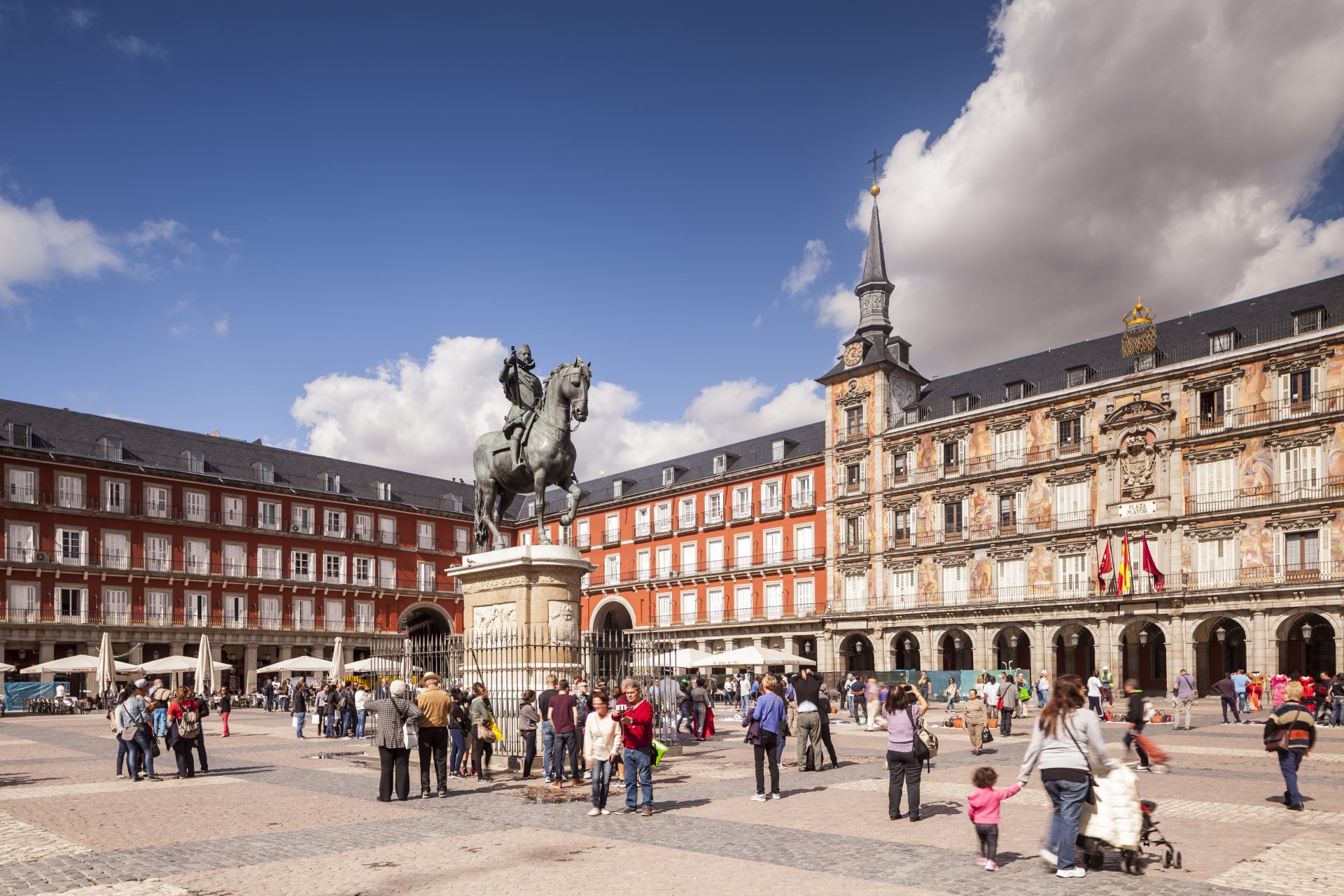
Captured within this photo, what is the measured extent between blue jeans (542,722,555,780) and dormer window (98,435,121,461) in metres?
43.6

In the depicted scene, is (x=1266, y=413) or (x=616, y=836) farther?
(x=1266, y=413)

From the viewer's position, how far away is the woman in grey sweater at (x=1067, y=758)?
7.59 m

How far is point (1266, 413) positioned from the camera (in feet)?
123

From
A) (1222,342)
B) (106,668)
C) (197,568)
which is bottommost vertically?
(106,668)

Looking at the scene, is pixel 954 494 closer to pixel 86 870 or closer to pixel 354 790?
pixel 354 790

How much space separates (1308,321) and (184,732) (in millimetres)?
38443

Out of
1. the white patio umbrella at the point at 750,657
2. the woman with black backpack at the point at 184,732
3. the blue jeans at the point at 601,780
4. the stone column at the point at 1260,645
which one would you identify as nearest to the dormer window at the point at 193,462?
the white patio umbrella at the point at 750,657

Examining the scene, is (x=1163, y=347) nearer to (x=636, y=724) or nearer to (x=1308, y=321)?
(x=1308, y=321)

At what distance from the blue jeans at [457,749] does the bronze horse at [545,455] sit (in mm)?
2963

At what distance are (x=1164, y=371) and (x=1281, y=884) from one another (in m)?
36.3

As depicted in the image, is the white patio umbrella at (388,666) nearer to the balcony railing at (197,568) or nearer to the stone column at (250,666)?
the balcony railing at (197,568)

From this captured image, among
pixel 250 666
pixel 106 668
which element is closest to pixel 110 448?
pixel 250 666

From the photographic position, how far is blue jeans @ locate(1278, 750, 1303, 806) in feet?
35.8

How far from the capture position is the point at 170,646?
49.6 meters
